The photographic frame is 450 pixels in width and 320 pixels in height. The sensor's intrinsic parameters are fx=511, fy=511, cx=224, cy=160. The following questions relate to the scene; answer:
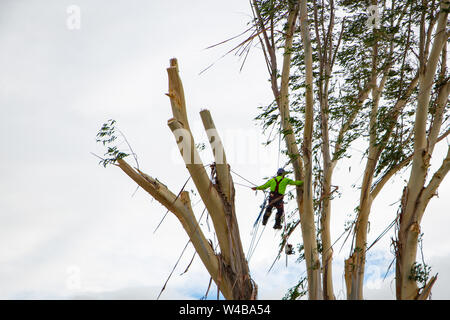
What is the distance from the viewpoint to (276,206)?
22.5 feet

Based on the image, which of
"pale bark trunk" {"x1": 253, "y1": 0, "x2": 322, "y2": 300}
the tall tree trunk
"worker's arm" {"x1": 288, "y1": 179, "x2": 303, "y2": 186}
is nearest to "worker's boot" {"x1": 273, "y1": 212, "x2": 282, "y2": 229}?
"pale bark trunk" {"x1": 253, "y1": 0, "x2": 322, "y2": 300}

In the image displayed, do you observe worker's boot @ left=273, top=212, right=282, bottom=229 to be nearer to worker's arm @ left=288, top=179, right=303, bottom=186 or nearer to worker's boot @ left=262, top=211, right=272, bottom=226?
worker's boot @ left=262, top=211, right=272, bottom=226

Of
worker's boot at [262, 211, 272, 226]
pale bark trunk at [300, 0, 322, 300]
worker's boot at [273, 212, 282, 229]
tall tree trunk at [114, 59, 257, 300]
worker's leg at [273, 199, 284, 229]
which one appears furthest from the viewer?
worker's boot at [273, 212, 282, 229]

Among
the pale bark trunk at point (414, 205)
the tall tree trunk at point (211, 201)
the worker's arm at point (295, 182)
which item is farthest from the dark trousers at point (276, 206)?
the pale bark trunk at point (414, 205)

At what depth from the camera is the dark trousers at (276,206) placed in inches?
255

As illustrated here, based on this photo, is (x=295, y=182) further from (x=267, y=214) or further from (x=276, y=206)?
(x=267, y=214)

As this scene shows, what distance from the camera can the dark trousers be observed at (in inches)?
255

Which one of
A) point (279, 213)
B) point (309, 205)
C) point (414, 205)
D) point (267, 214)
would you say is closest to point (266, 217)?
point (267, 214)

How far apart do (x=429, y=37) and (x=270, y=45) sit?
2.21 m

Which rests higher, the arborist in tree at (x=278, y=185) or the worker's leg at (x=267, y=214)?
the arborist in tree at (x=278, y=185)

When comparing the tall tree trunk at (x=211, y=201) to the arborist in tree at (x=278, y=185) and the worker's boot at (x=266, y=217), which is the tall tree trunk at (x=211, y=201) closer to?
the arborist in tree at (x=278, y=185)

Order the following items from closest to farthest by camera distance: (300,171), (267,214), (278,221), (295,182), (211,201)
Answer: (211,201), (295,182), (300,171), (267,214), (278,221)
